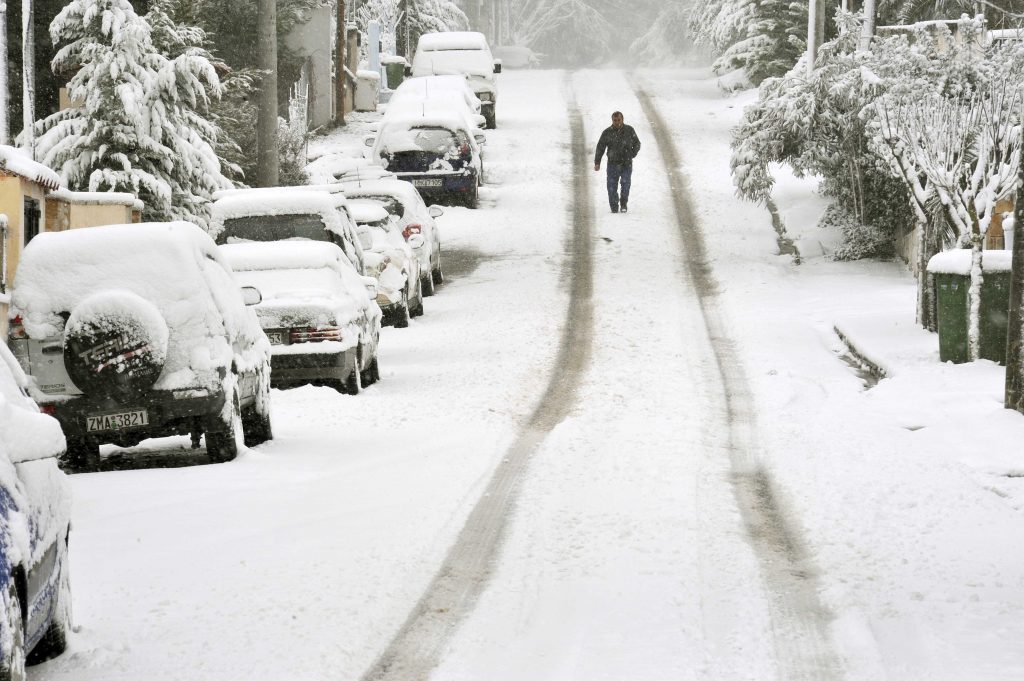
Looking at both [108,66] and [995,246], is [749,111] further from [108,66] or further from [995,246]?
[108,66]

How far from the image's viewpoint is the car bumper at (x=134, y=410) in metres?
9.54

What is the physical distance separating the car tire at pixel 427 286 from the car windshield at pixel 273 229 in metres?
5.75

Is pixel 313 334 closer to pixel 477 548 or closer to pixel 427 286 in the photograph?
pixel 477 548

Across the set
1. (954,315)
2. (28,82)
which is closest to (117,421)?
(954,315)

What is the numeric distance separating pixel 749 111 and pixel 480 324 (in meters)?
8.72

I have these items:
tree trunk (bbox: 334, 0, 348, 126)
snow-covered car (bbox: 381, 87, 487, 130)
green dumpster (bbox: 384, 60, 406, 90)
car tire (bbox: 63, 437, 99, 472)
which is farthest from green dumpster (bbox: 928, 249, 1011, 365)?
green dumpster (bbox: 384, 60, 406, 90)

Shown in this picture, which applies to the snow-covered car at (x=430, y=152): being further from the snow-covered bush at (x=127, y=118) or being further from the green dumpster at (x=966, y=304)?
the green dumpster at (x=966, y=304)

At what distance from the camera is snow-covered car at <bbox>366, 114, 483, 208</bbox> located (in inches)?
1062

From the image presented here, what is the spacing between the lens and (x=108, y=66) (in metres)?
21.2

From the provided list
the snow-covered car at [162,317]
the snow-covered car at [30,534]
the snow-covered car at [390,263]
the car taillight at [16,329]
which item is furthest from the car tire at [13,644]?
the snow-covered car at [390,263]

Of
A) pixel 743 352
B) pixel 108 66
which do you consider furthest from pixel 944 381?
pixel 108 66

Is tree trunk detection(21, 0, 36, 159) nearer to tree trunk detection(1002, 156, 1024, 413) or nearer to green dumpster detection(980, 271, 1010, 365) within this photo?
green dumpster detection(980, 271, 1010, 365)

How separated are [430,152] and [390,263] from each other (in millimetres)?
9741

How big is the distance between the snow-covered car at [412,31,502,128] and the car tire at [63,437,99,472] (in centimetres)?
2948
